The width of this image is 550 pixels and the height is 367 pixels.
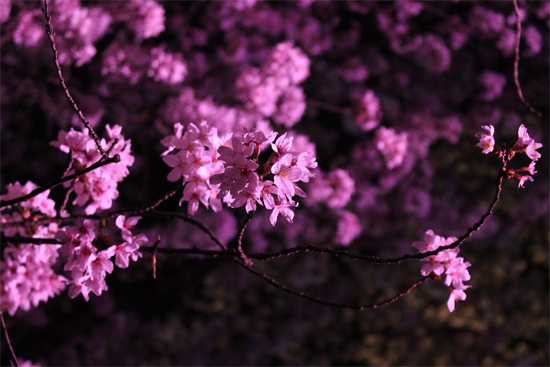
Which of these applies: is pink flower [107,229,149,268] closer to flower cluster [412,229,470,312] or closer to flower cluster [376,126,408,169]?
flower cluster [412,229,470,312]

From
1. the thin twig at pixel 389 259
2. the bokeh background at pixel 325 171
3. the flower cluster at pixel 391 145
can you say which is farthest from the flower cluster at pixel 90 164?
the flower cluster at pixel 391 145

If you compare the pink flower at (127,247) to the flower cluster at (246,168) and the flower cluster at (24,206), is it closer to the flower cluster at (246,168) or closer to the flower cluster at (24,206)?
the flower cluster at (246,168)

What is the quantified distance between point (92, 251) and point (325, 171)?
184 centimetres

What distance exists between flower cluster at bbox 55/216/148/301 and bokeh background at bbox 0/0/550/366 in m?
1.18

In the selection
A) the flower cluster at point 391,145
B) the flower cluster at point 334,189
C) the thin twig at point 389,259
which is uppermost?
the flower cluster at point 391,145

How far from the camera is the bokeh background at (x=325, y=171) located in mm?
2180

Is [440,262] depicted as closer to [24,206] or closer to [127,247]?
[127,247]

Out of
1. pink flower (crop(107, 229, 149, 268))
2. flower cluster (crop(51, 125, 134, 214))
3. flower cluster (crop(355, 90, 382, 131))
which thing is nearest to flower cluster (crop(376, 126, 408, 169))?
flower cluster (crop(355, 90, 382, 131))

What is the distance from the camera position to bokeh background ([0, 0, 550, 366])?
7.15 feet

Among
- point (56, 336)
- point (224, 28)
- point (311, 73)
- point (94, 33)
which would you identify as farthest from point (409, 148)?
point (56, 336)

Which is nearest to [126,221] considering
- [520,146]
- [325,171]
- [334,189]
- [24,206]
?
[24,206]

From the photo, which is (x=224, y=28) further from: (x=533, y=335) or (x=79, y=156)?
(x=533, y=335)

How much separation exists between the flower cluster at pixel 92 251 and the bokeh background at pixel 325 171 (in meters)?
1.18

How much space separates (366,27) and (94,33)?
4.42ft
